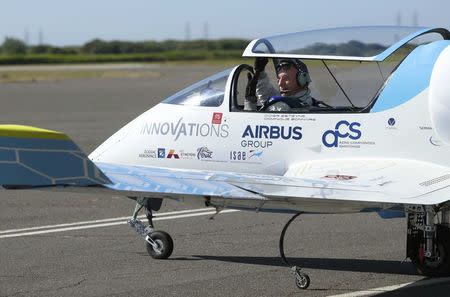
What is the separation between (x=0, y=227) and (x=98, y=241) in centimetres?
158

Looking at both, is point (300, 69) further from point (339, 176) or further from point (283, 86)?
point (339, 176)

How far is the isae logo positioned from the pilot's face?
77 cm

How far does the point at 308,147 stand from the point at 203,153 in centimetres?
112

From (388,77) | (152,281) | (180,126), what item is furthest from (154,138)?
(388,77)

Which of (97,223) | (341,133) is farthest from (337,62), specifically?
(97,223)

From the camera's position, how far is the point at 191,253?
1115 cm

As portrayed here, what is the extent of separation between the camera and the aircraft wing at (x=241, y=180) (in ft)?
26.3

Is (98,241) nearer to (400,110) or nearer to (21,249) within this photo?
(21,249)

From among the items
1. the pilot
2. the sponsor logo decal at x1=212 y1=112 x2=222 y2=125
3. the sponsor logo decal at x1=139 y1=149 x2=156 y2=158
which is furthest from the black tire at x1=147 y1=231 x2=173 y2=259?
the pilot

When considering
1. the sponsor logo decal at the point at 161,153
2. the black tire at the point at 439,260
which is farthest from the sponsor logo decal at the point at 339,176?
the sponsor logo decal at the point at 161,153

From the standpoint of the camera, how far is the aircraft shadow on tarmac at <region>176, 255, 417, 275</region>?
33.9ft

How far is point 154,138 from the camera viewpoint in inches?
419

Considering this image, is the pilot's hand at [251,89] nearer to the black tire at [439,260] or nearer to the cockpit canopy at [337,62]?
the cockpit canopy at [337,62]

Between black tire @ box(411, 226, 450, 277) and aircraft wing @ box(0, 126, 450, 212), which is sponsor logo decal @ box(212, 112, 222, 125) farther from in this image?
black tire @ box(411, 226, 450, 277)
